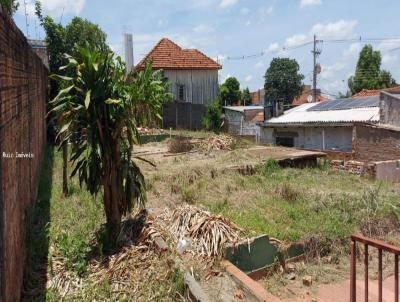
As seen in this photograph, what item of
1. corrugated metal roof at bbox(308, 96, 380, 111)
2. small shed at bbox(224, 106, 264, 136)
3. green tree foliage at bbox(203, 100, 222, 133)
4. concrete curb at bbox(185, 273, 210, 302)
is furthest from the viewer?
small shed at bbox(224, 106, 264, 136)

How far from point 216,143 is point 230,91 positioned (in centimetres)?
2031

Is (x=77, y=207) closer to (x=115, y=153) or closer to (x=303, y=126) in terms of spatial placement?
(x=115, y=153)

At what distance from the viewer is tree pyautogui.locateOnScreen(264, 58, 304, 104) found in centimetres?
3700

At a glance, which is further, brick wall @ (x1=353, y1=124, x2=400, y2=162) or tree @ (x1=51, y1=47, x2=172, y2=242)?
brick wall @ (x1=353, y1=124, x2=400, y2=162)

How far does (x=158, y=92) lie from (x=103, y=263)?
7.55 feet

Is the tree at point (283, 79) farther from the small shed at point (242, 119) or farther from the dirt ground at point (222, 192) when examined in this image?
the dirt ground at point (222, 192)

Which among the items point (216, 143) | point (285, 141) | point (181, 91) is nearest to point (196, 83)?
point (181, 91)

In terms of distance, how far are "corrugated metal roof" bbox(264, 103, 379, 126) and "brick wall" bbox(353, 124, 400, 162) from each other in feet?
2.39

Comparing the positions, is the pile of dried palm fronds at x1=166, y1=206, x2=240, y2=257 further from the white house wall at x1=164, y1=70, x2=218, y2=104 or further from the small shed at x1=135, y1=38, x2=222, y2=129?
the white house wall at x1=164, y1=70, x2=218, y2=104

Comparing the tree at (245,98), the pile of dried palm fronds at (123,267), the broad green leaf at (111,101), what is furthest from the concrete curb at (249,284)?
the tree at (245,98)

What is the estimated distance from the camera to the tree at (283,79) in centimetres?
3700

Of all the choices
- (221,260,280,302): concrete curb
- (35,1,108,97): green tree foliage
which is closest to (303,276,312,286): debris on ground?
(221,260,280,302): concrete curb

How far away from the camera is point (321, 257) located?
6.34 meters

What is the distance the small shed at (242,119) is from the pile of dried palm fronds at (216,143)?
299 inches
